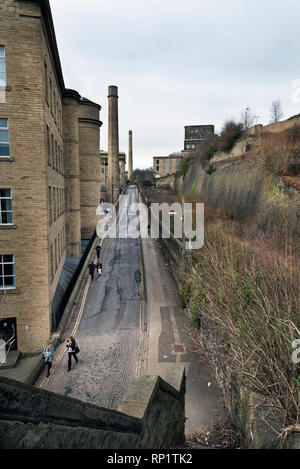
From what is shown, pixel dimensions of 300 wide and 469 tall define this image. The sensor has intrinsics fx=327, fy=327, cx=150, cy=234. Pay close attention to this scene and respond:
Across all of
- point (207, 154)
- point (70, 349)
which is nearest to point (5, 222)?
point (70, 349)

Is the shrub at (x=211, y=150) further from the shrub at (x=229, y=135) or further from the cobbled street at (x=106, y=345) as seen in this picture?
the cobbled street at (x=106, y=345)

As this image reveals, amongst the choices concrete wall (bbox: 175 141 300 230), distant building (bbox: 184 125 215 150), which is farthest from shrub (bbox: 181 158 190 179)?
distant building (bbox: 184 125 215 150)

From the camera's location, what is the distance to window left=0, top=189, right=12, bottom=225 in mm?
14711

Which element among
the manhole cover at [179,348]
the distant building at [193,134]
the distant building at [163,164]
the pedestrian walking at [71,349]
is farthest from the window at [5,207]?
the distant building at [163,164]

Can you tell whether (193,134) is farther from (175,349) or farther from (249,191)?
(175,349)

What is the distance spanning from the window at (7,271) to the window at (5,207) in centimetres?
161

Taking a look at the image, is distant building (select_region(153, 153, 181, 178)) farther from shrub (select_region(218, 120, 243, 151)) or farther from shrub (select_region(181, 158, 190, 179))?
shrub (select_region(218, 120, 243, 151))

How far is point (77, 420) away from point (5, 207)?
1361cm

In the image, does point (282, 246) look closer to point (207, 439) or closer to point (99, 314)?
point (207, 439)

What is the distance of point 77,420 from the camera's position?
289cm

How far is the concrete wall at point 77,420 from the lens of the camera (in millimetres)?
2182

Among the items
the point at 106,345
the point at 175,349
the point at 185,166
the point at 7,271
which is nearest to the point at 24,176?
the point at 7,271

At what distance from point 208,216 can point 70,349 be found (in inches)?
513

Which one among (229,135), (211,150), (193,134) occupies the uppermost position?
(193,134)
